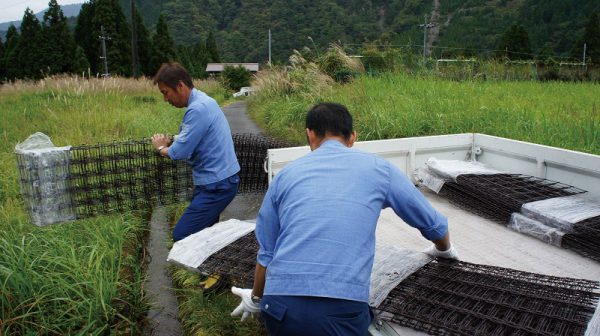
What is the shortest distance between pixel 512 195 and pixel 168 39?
3250 centimetres

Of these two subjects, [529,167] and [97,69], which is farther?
[97,69]

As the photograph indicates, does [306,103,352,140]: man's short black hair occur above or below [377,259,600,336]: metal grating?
above

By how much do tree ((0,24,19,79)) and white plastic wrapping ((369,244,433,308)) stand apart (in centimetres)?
3077

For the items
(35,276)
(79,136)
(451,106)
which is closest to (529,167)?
(451,106)

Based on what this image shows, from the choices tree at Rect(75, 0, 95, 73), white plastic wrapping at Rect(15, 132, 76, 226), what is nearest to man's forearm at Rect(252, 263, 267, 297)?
white plastic wrapping at Rect(15, 132, 76, 226)

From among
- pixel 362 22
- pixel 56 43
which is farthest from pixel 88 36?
pixel 362 22

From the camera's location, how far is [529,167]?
421cm

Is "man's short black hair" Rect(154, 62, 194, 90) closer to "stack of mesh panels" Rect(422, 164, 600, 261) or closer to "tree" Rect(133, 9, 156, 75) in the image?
"stack of mesh panels" Rect(422, 164, 600, 261)

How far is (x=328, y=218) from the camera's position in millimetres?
1784

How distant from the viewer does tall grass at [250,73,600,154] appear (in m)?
5.48

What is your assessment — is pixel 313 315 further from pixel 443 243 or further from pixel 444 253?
pixel 444 253

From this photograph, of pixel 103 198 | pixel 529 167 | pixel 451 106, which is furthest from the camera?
pixel 451 106

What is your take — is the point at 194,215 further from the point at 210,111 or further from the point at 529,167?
the point at 529,167

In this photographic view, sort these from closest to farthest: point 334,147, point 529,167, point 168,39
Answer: point 334,147 → point 529,167 → point 168,39
